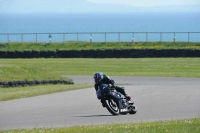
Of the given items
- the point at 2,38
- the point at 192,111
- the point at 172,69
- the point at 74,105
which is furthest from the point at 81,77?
the point at 2,38

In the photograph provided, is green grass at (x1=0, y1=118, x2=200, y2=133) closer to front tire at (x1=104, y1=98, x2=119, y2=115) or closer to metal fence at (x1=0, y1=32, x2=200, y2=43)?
front tire at (x1=104, y1=98, x2=119, y2=115)

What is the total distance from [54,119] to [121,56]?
36472 mm

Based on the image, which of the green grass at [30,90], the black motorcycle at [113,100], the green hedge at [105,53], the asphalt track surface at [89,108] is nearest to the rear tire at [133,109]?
the black motorcycle at [113,100]

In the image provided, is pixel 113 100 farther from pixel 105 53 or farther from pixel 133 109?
pixel 105 53

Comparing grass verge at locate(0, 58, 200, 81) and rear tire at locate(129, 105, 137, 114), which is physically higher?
rear tire at locate(129, 105, 137, 114)

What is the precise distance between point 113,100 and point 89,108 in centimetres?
200

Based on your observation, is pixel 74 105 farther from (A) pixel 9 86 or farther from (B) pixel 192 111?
(A) pixel 9 86

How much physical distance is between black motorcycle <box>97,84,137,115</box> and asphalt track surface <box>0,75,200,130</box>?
0.28 metres

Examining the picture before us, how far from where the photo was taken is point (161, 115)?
20375mm

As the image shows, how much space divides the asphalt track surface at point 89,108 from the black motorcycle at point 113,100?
11.1 inches

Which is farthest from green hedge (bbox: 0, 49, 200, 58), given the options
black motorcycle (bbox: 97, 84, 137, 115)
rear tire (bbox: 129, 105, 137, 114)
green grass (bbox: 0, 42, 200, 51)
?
black motorcycle (bbox: 97, 84, 137, 115)

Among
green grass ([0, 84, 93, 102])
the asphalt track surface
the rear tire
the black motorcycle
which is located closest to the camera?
the asphalt track surface

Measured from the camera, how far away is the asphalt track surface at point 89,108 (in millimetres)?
18922

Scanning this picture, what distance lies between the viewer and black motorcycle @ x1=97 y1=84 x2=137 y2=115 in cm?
2023
